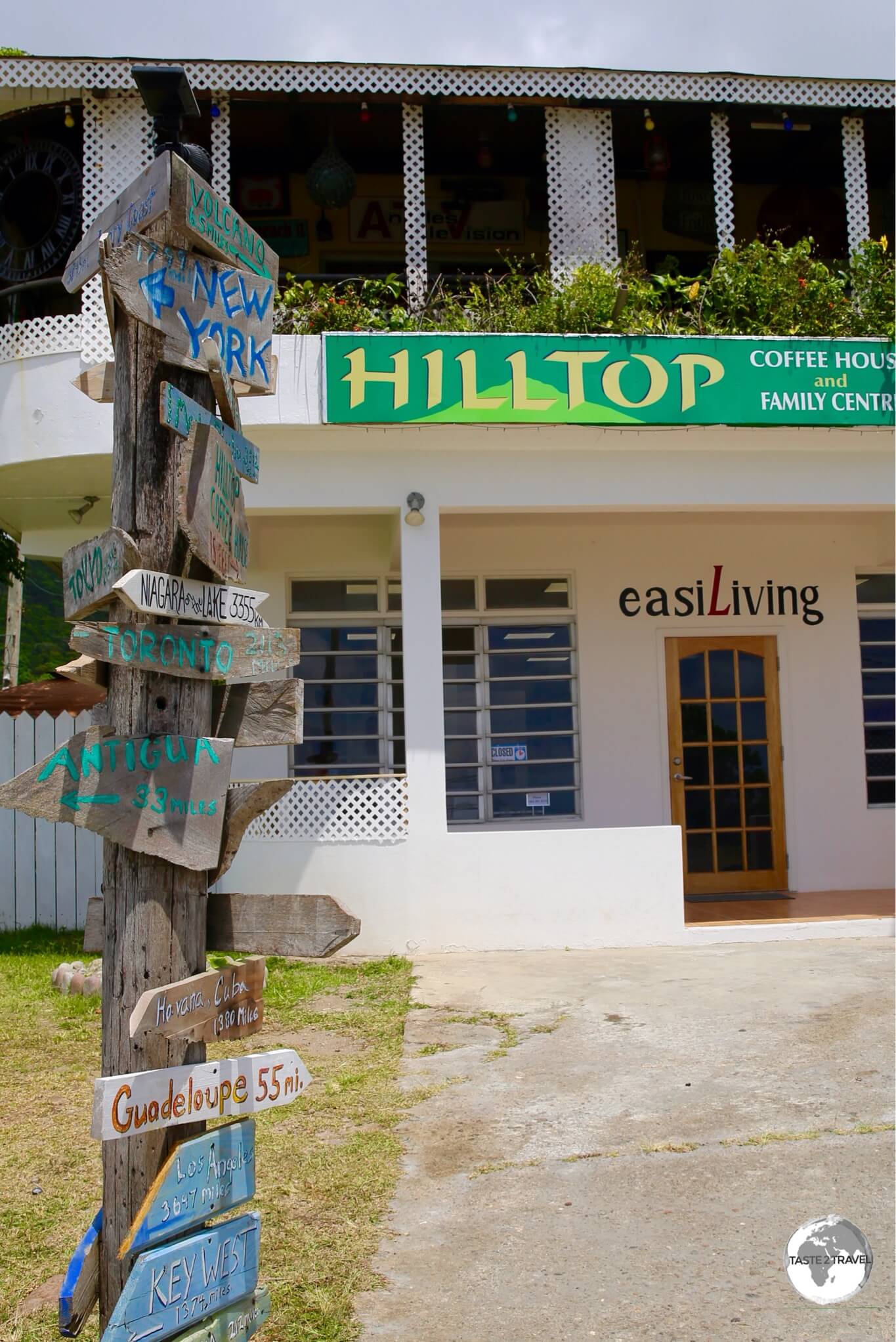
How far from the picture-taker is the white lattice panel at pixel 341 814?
8508 mm

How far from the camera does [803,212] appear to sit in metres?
11.7

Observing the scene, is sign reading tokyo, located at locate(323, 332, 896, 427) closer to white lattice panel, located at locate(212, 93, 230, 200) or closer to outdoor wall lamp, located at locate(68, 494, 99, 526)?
white lattice panel, located at locate(212, 93, 230, 200)

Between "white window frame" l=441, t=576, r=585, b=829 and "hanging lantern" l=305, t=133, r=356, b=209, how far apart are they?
11.3 ft

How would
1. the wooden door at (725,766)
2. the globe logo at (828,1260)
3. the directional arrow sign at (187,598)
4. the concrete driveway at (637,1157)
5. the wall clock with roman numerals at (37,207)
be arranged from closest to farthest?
the directional arrow sign at (187,598), the concrete driveway at (637,1157), the globe logo at (828,1260), the wall clock with roman numerals at (37,207), the wooden door at (725,766)

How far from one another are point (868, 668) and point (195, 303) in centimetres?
975

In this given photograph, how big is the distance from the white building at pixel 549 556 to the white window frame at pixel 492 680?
3 cm

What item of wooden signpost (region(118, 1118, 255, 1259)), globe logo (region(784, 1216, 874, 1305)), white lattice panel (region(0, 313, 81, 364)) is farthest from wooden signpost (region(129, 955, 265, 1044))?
white lattice panel (region(0, 313, 81, 364))

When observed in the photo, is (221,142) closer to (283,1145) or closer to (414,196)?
(414,196)

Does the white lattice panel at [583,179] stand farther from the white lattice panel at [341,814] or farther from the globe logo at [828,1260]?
the globe logo at [828,1260]

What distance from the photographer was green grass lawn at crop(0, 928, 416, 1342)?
3.35 m

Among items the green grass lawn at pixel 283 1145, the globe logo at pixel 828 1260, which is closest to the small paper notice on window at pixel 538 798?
the green grass lawn at pixel 283 1145

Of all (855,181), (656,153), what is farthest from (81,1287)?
(656,153)

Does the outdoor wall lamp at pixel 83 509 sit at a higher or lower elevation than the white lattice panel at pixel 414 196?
lower

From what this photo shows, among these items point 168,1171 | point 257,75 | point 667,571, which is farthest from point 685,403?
point 168,1171
